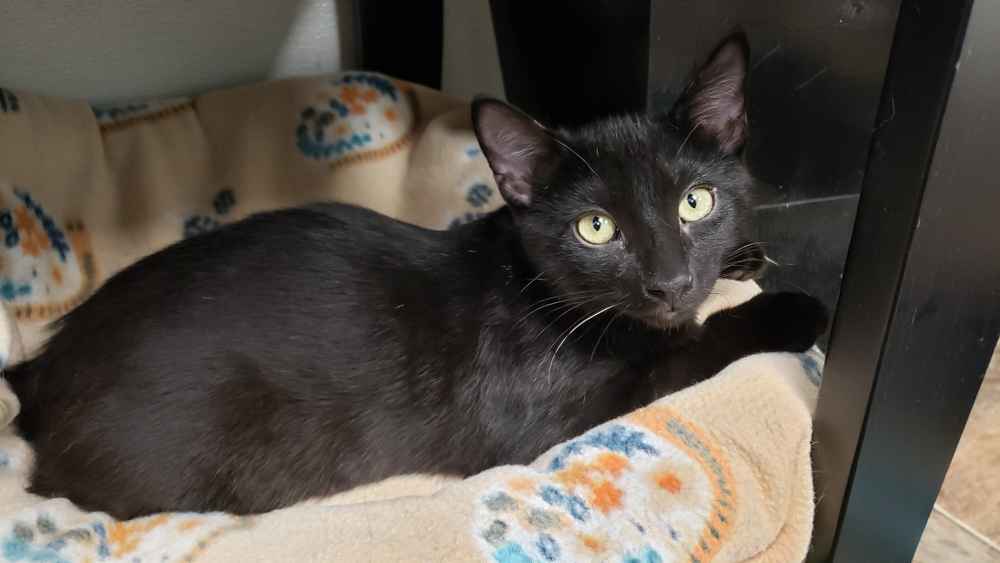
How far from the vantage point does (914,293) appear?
65 centimetres

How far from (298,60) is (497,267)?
109 cm

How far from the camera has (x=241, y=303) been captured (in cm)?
99

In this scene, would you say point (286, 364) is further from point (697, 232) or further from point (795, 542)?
point (795, 542)

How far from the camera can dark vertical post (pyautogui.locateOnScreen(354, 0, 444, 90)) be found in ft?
5.45

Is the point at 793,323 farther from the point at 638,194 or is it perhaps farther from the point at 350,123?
the point at 350,123

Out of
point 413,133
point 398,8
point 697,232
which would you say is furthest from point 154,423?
point 398,8

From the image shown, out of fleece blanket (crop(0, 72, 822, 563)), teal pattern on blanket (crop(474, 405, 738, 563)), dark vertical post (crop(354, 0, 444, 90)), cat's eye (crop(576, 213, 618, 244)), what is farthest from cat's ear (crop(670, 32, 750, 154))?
dark vertical post (crop(354, 0, 444, 90))

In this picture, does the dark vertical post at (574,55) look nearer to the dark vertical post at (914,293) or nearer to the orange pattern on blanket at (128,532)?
the dark vertical post at (914,293)

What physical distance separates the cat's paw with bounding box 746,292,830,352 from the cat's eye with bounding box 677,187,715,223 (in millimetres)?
196

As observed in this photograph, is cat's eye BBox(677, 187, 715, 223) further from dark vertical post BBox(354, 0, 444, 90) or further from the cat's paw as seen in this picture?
dark vertical post BBox(354, 0, 444, 90)

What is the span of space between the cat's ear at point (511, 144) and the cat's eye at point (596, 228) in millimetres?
104

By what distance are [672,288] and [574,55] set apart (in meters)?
0.71

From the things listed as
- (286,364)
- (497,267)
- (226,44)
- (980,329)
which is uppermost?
(226,44)

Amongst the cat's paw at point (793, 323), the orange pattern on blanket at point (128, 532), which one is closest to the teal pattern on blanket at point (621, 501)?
the cat's paw at point (793, 323)
